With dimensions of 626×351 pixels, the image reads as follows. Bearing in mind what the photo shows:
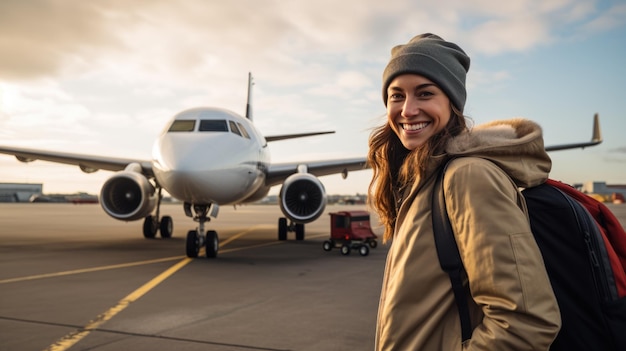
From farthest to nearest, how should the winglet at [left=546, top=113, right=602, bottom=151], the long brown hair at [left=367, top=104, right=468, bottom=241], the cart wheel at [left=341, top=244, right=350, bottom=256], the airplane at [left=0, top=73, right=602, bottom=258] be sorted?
the winglet at [left=546, top=113, right=602, bottom=151] → the cart wheel at [left=341, top=244, right=350, bottom=256] → the airplane at [left=0, top=73, right=602, bottom=258] → the long brown hair at [left=367, top=104, right=468, bottom=241]

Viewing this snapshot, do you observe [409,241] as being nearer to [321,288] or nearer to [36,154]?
[321,288]

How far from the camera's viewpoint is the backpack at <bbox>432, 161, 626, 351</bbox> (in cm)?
122

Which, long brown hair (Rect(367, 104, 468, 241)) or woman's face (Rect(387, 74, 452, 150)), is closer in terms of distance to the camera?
woman's face (Rect(387, 74, 452, 150))

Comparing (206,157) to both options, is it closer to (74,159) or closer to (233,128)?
(233,128)

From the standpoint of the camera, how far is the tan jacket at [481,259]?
1.18 metres

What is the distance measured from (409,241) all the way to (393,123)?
1.66 ft

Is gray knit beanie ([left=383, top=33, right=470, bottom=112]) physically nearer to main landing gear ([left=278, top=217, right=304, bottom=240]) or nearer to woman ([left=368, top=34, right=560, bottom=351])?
woman ([left=368, top=34, right=560, bottom=351])

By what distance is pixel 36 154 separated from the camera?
41.2ft

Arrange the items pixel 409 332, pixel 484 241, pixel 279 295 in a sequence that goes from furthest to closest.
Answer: pixel 279 295 < pixel 409 332 < pixel 484 241

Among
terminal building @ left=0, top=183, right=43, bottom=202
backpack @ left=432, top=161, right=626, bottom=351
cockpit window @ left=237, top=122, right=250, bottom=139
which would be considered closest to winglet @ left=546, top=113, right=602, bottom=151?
cockpit window @ left=237, top=122, right=250, bottom=139

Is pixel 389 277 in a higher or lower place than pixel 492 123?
lower

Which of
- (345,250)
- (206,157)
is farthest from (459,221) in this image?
(345,250)

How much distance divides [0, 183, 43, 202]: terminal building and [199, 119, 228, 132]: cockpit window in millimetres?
103478

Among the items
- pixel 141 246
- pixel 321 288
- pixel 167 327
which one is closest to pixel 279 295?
pixel 321 288
